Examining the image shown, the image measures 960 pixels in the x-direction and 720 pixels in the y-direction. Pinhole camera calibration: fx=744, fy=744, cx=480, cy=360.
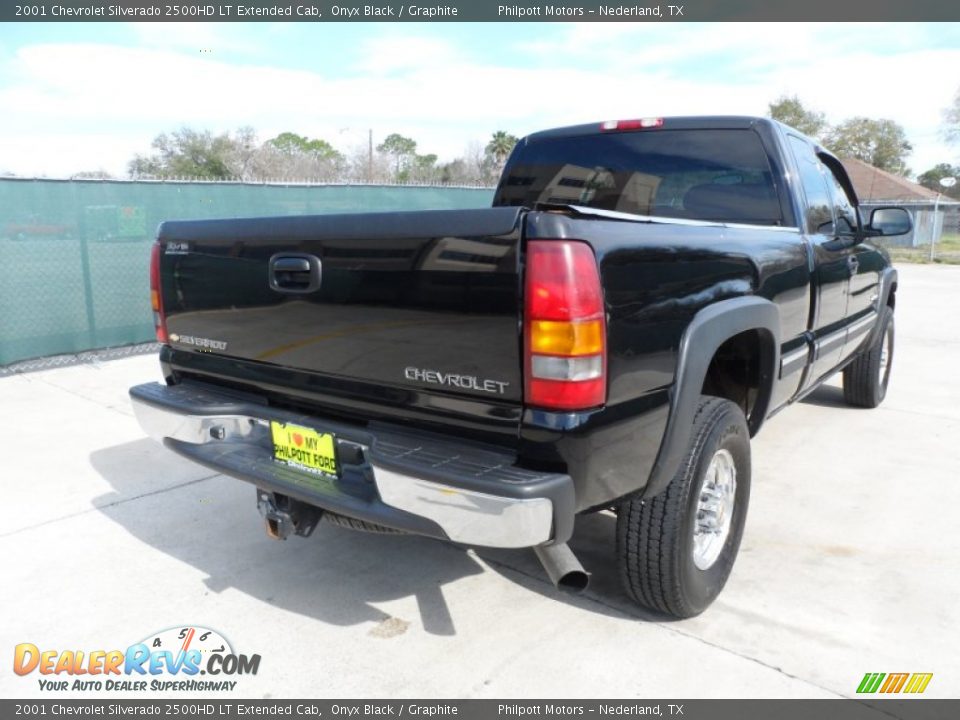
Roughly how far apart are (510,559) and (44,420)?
13.0 feet

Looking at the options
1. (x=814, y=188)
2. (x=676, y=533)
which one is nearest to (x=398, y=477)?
(x=676, y=533)

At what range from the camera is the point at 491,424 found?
222 centimetres

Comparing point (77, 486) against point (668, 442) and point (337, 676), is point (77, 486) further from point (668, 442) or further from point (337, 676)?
point (668, 442)

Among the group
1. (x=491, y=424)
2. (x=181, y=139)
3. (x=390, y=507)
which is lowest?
(x=390, y=507)

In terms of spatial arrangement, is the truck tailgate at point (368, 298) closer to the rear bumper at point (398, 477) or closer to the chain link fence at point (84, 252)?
the rear bumper at point (398, 477)

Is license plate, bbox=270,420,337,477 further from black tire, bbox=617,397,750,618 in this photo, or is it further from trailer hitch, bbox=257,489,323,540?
black tire, bbox=617,397,750,618

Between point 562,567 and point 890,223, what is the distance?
11.8 feet

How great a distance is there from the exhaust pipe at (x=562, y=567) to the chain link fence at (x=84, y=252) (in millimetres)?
6668

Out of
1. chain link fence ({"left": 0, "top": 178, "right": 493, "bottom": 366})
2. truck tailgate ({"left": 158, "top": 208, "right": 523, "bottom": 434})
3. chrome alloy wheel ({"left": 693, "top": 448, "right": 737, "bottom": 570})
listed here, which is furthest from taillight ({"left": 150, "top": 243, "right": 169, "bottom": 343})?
chain link fence ({"left": 0, "top": 178, "right": 493, "bottom": 366})

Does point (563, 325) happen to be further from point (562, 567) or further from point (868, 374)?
point (868, 374)

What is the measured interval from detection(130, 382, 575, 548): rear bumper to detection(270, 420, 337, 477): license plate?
0.02m

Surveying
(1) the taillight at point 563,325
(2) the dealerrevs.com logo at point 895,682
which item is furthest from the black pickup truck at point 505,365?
(2) the dealerrevs.com logo at point 895,682

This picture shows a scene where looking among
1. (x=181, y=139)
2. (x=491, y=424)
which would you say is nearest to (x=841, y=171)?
(x=491, y=424)

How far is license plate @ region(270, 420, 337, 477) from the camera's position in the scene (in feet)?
8.23
